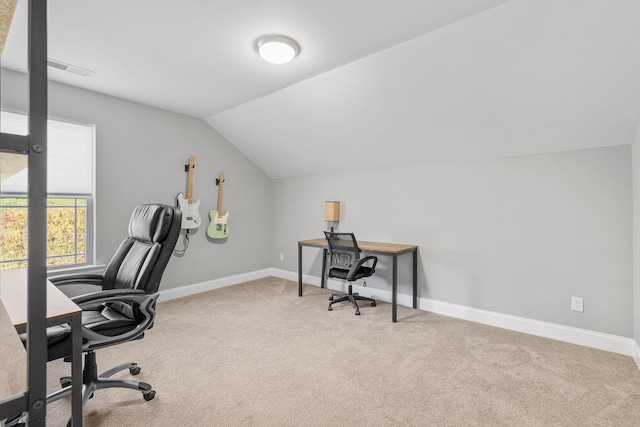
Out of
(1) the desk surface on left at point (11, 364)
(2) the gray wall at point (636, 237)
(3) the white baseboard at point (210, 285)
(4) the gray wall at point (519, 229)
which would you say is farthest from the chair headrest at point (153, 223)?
(2) the gray wall at point (636, 237)

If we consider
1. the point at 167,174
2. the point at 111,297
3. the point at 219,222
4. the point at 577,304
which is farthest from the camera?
the point at 219,222

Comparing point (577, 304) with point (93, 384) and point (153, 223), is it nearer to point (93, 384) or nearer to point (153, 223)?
point (153, 223)

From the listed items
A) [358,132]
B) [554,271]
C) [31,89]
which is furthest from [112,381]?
[554,271]

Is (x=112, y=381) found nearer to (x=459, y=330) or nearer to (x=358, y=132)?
(x=459, y=330)

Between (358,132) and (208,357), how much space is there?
265cm

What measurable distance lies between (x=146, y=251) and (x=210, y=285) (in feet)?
8.13

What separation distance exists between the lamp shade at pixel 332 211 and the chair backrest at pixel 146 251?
98.0 inches

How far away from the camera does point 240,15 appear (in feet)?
6.81

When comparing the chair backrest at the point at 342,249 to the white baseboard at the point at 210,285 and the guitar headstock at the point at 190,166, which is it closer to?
the white baseboard at the point at 210,285

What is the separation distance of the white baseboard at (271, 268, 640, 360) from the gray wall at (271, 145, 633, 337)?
0.06m

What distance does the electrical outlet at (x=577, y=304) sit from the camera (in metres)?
2.73

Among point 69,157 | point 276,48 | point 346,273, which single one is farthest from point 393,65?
point 69,157

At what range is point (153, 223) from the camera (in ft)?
6.79

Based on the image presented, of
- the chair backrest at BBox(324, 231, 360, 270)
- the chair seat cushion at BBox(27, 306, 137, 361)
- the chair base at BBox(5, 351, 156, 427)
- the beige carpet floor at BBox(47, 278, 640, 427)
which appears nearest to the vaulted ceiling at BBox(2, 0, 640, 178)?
the chair backrest at BBox(324, 231, 360, 270)
